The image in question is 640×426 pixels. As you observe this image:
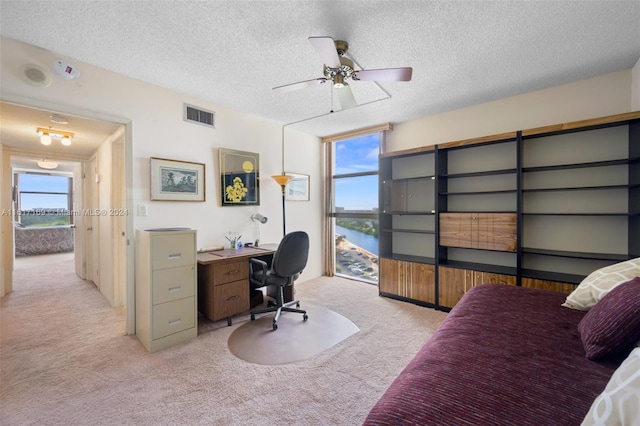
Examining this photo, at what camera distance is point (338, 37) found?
2047 millimetres

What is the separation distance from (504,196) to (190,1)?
3.59m

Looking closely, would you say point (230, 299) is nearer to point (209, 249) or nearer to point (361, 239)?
point (209, 249)

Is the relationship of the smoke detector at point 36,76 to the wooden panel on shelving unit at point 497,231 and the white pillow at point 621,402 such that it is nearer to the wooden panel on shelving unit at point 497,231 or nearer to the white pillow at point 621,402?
the white pillow at point 621,402

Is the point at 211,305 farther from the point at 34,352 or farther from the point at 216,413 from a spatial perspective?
the point at 34,352

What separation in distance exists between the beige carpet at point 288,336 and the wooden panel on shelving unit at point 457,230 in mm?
1592

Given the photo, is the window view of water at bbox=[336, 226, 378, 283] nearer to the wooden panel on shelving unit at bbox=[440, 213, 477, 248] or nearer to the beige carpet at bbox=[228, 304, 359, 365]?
the wooden panel on shelving unit at bbox=[440, 213, 477, 248]

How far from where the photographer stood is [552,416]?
804mm

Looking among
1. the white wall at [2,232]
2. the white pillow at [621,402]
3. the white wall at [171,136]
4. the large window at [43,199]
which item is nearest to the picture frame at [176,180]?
the white wall at [171,136]

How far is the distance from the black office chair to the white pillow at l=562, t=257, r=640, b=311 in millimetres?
2203

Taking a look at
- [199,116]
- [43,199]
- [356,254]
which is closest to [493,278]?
[356,254]

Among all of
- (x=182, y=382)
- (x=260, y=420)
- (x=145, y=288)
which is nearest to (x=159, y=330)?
(x=145, y=288)

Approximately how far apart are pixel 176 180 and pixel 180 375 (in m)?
→ 1.95

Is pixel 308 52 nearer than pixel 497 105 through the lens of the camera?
Yes

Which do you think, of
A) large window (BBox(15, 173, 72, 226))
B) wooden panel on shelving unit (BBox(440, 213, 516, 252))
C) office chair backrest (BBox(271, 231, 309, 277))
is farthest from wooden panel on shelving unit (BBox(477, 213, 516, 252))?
large window (BBox(15, 173, 72, 226))
